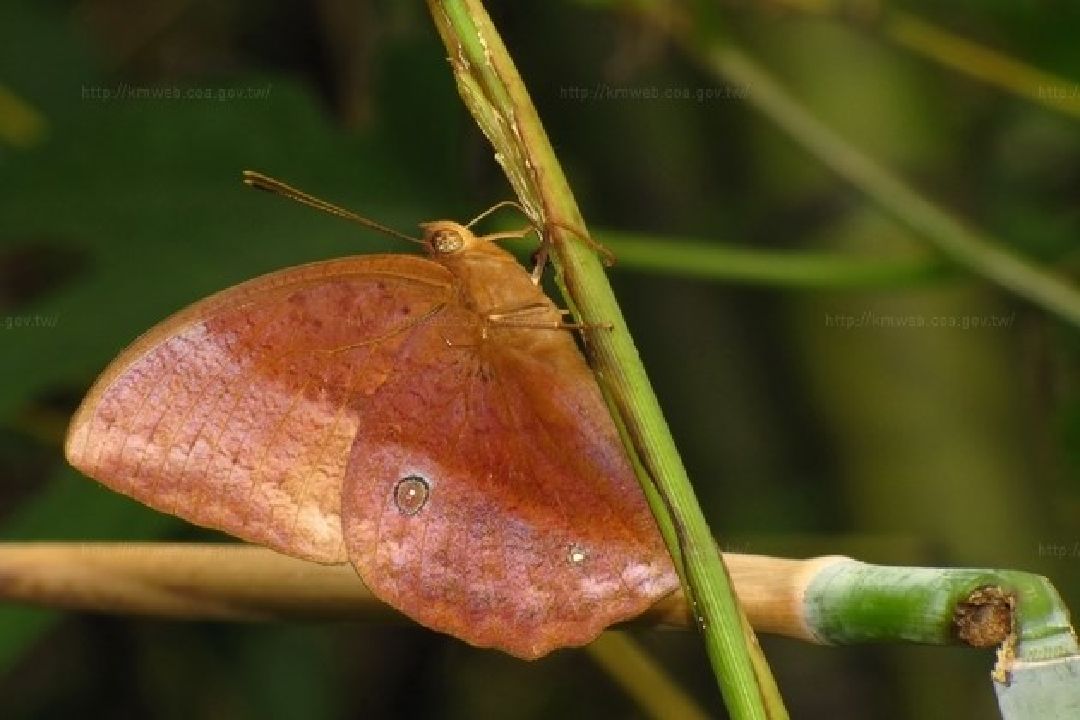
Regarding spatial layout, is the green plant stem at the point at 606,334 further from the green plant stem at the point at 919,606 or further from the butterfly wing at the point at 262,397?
the butterfly wing at the point at 262,397

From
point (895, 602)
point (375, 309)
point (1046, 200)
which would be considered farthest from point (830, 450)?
point (895, 602)

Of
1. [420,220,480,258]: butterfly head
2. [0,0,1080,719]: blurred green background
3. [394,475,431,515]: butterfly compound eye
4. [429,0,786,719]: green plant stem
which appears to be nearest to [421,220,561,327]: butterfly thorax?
[420,220,480,258]: butterfly head

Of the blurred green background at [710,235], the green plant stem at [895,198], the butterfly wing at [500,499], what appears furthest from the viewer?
the blurred green background at [710,235]

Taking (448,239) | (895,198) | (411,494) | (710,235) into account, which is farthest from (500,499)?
(710,235)

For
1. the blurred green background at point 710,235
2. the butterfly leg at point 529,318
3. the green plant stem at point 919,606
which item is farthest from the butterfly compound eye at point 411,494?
the blurred green background at point 710,235

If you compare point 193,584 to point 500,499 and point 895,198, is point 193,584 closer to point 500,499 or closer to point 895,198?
point 500,499

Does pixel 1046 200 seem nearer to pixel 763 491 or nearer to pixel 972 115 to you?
pixel 972 115
